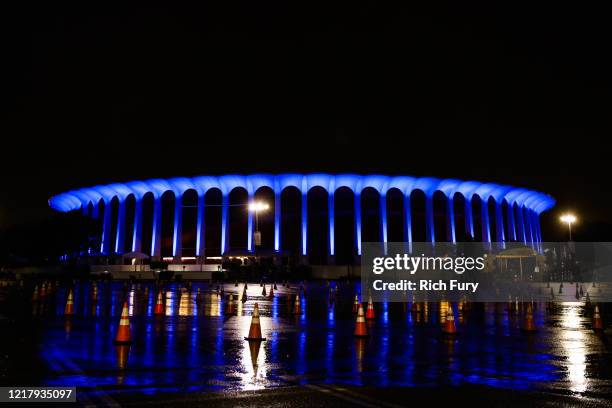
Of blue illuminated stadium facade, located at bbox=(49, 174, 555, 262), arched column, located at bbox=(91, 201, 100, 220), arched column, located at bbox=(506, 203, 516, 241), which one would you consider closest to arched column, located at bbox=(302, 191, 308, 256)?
blue illuminated stadium facade, located at bbox=(49, 174, 555, 262)

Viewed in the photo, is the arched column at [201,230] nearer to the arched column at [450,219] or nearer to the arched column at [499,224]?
the arched column at [450,219]

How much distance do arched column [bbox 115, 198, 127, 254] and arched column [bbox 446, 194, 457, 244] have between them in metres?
43.5

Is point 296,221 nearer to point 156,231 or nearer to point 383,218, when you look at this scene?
point 383,218

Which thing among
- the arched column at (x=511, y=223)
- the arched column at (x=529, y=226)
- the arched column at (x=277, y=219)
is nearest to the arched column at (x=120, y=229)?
the arched column at (x=277, y=219)

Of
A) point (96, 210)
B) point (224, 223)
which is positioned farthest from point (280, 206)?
point (96, 210)

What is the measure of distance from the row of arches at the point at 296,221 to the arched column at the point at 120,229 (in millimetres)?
134

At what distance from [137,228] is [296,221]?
21.6 metres

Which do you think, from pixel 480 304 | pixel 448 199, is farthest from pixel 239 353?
pixel 448 199

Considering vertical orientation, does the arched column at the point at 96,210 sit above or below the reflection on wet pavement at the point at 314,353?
above

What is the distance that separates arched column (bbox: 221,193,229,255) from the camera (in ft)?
262

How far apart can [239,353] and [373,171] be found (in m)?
68.8

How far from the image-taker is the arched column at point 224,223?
79.8 m

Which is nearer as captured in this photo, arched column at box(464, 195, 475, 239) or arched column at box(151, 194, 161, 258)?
arched column at box(151, 194, 161, 258)

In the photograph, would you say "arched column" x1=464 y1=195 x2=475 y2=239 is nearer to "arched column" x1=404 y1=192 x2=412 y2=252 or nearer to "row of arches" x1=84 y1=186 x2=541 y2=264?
"row of arches" x1=84 y1=186 x2=541 y2=264
